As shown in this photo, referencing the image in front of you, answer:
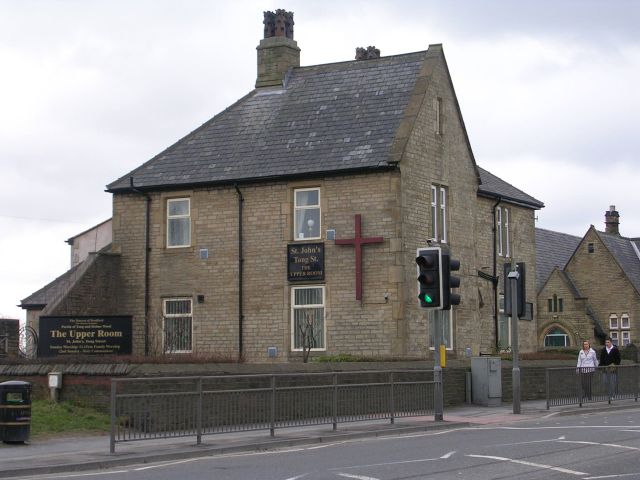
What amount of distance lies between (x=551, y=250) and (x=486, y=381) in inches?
1714

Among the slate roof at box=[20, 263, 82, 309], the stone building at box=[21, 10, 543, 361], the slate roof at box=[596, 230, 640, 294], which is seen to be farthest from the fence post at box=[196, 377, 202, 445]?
the slate roof at box=[596, 230, 640, 294]

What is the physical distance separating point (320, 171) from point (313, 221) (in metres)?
1.63

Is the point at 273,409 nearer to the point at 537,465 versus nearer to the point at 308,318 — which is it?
the point at 537,465

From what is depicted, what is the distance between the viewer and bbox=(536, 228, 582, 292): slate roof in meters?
67.8

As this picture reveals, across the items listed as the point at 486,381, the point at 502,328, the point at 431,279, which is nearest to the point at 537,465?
the point at 431,279

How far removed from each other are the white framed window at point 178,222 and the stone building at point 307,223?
0.15ft

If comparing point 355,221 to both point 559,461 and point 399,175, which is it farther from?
point 559,461

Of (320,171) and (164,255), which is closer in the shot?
(320,171)

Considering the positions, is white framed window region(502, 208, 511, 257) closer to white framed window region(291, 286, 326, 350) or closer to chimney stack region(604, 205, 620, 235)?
white framed window region(291, 286, 326, 350)

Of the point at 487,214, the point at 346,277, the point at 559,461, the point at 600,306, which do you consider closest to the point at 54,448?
the point at 559,461

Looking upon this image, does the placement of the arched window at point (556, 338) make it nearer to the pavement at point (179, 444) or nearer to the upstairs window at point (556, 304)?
the upstairs window at point (556, 304)

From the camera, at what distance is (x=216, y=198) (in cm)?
3603

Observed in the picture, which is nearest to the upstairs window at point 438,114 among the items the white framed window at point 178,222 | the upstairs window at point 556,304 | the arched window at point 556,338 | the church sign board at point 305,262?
the church sign board at point 305,262

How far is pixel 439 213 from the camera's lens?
117 feet
